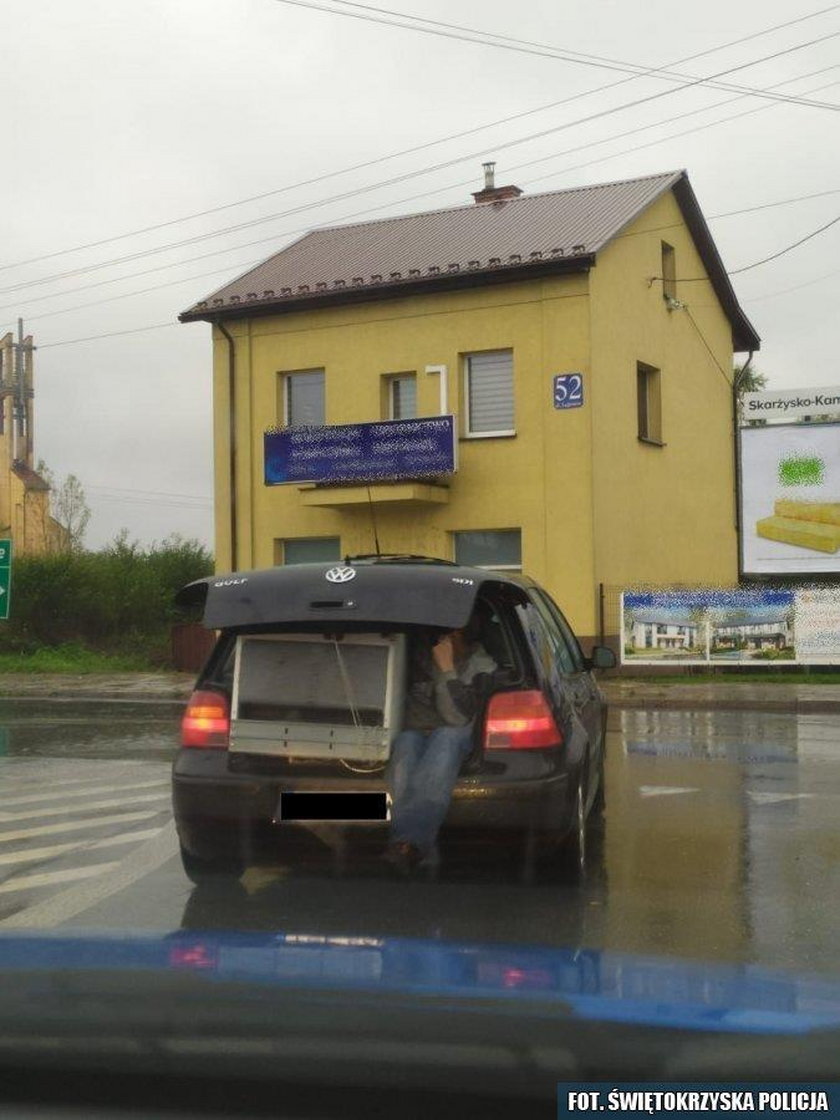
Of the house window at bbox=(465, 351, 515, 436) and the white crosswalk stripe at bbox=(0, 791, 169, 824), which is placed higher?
the house window at bbox=(465, 351, 515, 436)

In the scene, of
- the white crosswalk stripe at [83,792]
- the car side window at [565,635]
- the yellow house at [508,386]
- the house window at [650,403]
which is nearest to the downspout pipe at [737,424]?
the yellow house at [508,386]

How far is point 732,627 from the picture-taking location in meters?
24.5

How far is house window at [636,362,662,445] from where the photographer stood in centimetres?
2939

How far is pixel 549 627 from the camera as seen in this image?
8.42 metres

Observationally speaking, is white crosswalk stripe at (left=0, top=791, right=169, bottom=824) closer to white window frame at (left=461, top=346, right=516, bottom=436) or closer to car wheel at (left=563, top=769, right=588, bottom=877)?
car wheel at (left=563, top=769, right=588, bottom=877)

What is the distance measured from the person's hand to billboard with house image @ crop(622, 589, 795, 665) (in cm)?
1777

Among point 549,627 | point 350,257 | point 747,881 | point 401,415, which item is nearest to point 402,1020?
point 747,881

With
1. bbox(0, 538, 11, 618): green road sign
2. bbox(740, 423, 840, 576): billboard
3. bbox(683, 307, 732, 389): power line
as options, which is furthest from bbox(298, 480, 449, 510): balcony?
bbox(683, 307, 732, 389): power line

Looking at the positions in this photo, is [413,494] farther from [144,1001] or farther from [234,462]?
[144,1001]

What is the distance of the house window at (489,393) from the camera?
27.0m

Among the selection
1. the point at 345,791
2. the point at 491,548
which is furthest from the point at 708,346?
the point at 345,791

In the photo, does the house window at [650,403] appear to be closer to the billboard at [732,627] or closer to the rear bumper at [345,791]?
the billboard at [732,627]

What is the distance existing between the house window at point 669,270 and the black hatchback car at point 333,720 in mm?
24088

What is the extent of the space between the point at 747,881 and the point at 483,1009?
18.2ft
